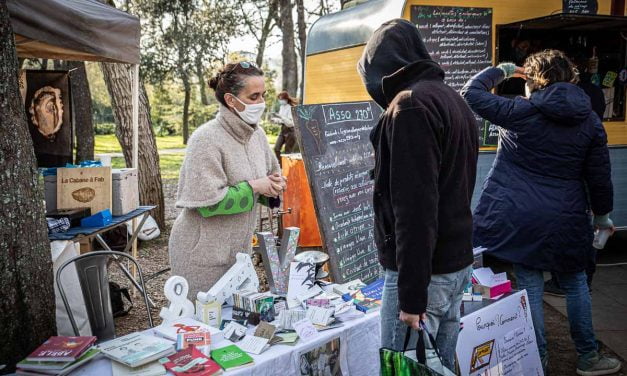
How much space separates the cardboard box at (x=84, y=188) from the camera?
382cm

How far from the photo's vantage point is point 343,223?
361cm

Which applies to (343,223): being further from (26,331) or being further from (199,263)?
(26,331)

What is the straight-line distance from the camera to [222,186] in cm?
239

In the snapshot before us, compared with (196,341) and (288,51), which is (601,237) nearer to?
(196,341)

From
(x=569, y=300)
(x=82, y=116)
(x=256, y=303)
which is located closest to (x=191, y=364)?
(x=256, y=303)

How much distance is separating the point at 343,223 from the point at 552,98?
1.49 meters

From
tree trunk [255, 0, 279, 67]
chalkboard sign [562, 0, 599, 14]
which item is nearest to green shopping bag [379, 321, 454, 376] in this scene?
chalkboard sign [562, 0, 599, 14]

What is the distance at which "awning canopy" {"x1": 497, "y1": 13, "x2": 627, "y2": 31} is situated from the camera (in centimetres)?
482

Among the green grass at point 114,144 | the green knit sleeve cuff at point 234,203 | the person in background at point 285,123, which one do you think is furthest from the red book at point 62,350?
the green grass at point 114,144

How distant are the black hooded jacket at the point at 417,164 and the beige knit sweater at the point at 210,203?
800 millimetres

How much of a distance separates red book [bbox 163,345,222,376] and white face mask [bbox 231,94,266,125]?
1111 mm

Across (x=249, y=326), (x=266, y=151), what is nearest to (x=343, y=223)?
(x=266, y=151)

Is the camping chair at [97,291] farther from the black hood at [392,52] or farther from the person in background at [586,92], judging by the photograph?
the person in background at [586,92]

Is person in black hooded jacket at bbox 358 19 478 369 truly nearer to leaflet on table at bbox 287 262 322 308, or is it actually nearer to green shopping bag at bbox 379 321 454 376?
green shopping bag at bbox 379 321 454 376
